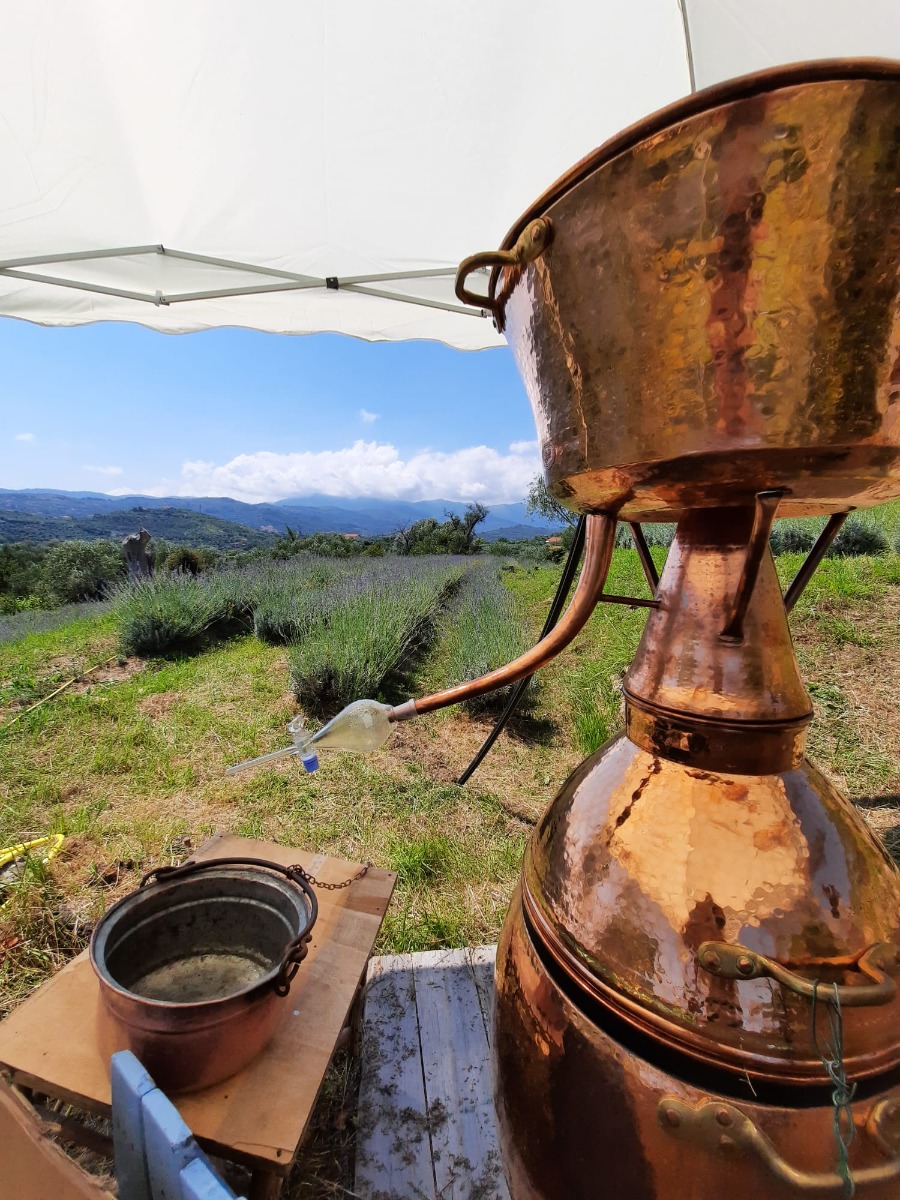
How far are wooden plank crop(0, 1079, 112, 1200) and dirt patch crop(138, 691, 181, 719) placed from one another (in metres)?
4.28

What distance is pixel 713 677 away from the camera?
728 mm

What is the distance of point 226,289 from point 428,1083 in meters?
3.44

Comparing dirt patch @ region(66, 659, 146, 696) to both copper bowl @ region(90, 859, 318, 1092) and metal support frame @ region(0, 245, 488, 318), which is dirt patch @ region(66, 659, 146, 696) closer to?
metal support frame @ region(0, 245, 488, 318)

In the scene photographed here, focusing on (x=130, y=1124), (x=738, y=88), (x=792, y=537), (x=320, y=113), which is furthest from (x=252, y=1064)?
(x=792, y=537)

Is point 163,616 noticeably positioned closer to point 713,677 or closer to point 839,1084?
point 713,677

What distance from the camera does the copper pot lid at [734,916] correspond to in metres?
0.61

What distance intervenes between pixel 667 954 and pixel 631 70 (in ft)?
8.47

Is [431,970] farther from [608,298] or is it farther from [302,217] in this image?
[302,217]

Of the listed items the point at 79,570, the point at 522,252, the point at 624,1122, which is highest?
the point at 522,252

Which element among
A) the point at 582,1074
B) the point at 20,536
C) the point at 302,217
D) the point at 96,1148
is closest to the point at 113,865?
the point at 96,1148

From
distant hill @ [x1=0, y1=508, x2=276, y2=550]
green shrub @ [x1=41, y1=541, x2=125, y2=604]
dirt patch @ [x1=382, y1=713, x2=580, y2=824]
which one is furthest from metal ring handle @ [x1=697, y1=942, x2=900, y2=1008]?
distant hill @ [x1=0, y1=508, x2=276, y2=550]

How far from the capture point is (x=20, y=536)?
28719mm

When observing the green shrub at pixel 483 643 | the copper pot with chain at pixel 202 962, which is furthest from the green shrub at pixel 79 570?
the copper pot with chain at pixel 202 962

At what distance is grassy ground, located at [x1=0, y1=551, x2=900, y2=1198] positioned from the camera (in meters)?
2.34
